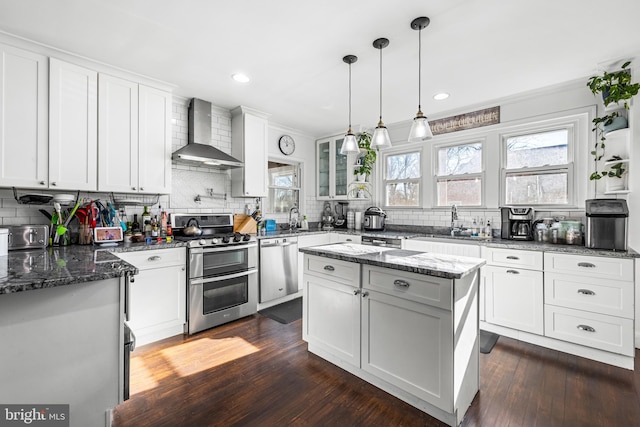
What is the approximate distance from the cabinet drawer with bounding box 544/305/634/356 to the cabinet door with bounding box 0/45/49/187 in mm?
4742

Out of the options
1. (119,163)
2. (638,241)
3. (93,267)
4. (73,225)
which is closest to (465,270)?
(93,267)

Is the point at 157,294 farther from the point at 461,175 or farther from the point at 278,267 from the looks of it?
the point at 461,175

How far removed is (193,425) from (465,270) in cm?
187

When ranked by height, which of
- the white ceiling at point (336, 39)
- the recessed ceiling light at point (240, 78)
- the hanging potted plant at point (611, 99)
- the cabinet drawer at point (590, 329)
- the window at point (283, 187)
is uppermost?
the recessed ceiling light at point (240, 78)

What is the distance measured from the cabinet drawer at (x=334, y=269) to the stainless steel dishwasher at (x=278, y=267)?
A: 1.37m

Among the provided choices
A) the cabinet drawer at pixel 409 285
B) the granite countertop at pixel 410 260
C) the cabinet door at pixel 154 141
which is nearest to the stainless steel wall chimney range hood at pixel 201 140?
the cabinet door at pixel 154 141

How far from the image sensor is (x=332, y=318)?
237cm

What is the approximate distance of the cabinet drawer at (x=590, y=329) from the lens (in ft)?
7.94

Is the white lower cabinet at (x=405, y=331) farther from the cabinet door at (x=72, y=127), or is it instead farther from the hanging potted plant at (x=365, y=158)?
the cabinet door at (x=72, y=127)

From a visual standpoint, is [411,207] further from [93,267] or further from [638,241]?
[93,267]

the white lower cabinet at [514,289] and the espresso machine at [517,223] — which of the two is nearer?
the white lower cabinet at [514,289]

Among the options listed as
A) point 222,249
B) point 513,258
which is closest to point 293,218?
point 222,249

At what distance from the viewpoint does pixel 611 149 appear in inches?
114

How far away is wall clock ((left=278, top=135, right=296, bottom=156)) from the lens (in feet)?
15.7
